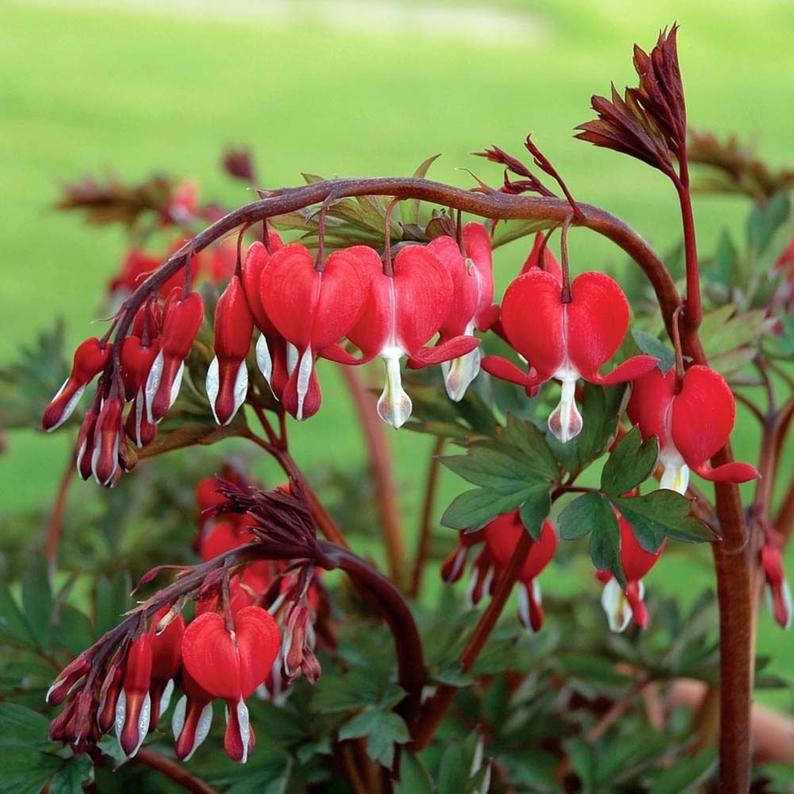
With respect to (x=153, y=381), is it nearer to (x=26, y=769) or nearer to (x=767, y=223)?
(x=26, y=769)

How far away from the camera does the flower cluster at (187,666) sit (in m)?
0.65

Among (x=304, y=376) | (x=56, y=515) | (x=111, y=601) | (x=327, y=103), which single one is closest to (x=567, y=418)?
(x=304, y=376)

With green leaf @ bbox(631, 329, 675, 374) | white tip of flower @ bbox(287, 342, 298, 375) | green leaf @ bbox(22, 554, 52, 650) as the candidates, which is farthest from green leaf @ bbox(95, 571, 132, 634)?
green leaf @ bbox(631, 329, 675, 374)

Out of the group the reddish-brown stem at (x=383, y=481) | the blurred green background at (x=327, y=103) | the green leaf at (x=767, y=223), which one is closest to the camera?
the green leaf at (x=767, y=223)

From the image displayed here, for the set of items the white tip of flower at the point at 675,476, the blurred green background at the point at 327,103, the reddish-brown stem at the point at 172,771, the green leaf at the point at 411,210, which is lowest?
the reddish-brown stem at the point at 172,771

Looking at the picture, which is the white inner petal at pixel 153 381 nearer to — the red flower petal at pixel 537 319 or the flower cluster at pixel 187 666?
the flower cluster at pixel 187 666

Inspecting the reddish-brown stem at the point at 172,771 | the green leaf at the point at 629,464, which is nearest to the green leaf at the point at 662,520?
the green leaf at the point at 629,464

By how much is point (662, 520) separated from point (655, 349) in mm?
105

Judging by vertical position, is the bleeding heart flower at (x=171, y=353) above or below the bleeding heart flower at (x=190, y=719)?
above

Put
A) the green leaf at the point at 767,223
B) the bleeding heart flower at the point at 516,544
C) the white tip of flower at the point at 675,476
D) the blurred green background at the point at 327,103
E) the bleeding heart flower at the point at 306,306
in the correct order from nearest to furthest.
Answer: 1. the bleeding heart flower at the point at 306,306
2. the white tip of flower at the point at 675,476
3. the bleeding heart flower at the point at 516,544
4. the green leaf at the point at 767,223
5. the blurred green background at the point at 327,103

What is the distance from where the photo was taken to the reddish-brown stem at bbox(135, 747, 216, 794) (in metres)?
0.80

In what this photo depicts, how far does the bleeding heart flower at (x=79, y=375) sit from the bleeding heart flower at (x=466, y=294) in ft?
0.60

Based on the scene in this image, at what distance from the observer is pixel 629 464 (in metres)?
0.73

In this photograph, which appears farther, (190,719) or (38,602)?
(38,602)
